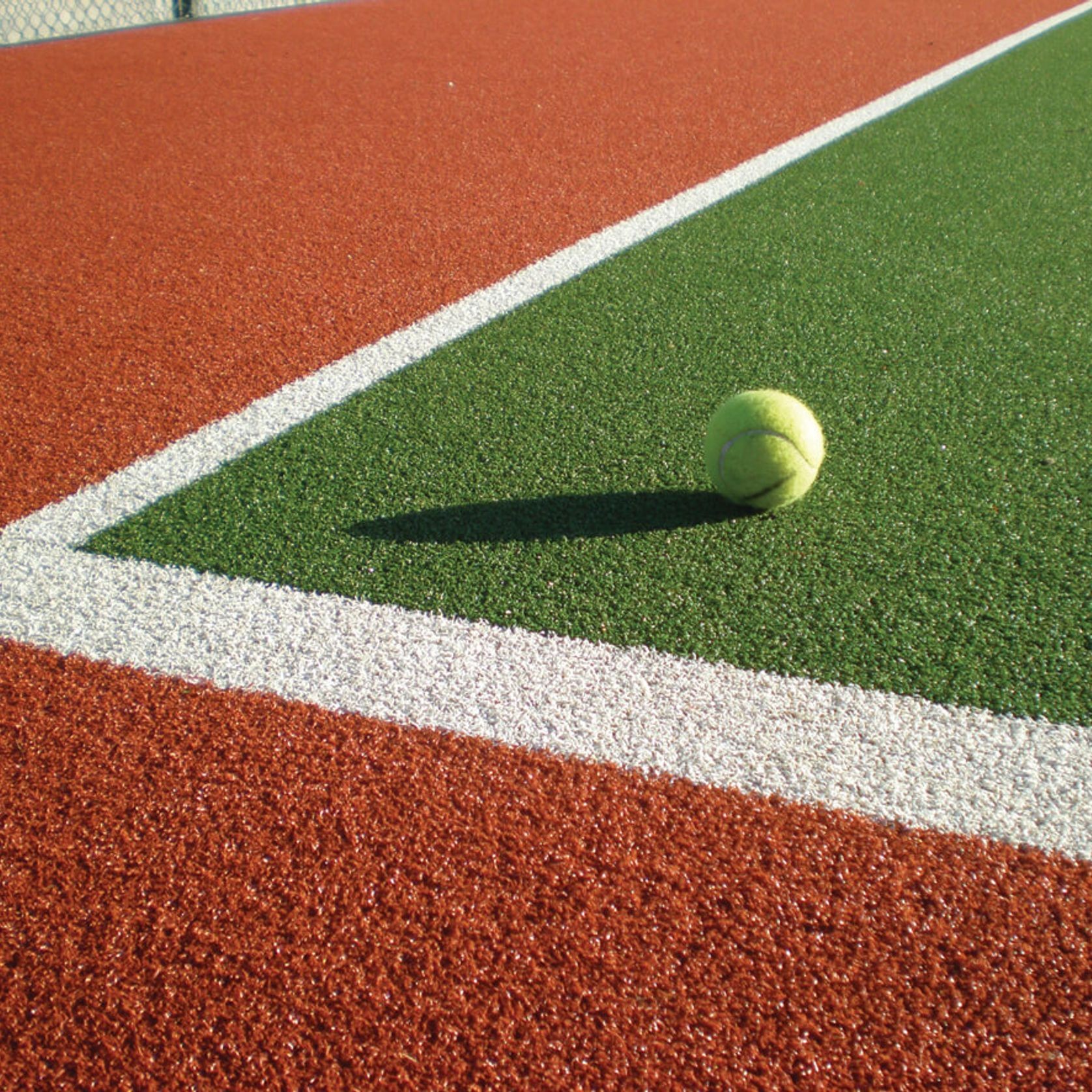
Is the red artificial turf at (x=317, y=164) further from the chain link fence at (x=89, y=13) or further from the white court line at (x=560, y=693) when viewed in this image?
the chain link fence at (x=89, y=13)

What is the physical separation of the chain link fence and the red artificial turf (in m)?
1.22

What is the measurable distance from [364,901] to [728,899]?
630mm

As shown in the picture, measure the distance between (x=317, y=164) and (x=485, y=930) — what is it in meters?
5.49

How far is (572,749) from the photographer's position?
2.11 m

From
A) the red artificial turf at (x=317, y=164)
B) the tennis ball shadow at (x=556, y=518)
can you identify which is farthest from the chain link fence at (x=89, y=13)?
the tennis ball shadow at (x=556, y=518)

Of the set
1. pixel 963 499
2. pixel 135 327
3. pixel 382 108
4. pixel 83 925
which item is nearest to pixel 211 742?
pixel 83 925

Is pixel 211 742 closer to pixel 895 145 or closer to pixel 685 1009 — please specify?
pixel 685 1009

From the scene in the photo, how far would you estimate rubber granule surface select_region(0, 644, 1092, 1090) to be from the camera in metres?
1.59

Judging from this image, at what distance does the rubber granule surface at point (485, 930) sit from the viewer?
159cm

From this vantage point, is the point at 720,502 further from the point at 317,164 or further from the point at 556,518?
the point at 317,164

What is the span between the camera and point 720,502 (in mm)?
2900

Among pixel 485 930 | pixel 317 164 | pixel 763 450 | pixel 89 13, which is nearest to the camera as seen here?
pixel 485 930

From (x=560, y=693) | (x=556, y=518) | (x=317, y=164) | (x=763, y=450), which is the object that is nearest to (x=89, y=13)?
(x=317, y=164)

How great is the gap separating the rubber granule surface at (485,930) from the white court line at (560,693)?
0.08 m
